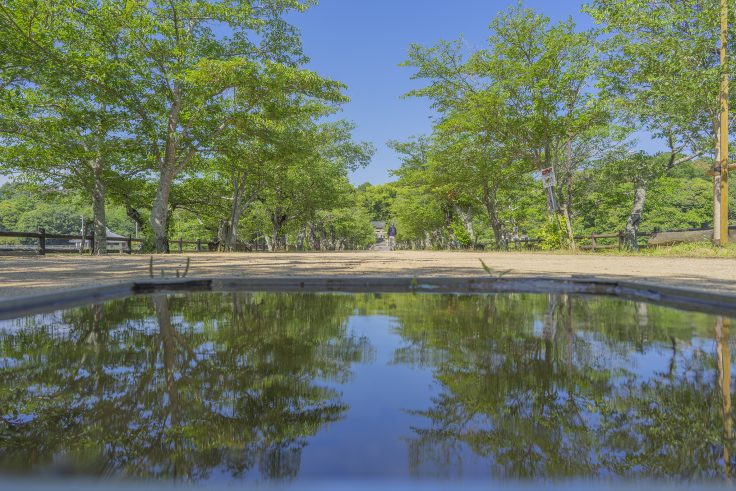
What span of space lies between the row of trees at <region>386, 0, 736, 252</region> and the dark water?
13061 millimetres

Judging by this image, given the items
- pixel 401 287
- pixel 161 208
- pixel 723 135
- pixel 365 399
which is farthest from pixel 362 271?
pixel 161 208

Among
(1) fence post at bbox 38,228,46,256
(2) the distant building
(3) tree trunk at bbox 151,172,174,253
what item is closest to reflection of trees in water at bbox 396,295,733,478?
(3) tree trunk at bbox 151,172,174,253

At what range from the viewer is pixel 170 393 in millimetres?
1832

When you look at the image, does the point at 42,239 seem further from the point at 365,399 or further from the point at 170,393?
the point at 365,399

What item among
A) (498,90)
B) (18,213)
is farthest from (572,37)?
(18,213)

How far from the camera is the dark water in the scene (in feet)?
4.27

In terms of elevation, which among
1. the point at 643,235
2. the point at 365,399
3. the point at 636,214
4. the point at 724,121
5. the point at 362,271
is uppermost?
the point at 724,121

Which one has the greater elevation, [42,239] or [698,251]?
[42,239]

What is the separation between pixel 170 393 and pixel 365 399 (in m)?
0.84

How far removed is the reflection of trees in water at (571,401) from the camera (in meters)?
1.33

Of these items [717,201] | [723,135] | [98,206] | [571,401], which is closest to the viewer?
[571,401]

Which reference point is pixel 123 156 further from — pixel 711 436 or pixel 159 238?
pixel 711 436

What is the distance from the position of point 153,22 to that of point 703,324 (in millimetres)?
16815

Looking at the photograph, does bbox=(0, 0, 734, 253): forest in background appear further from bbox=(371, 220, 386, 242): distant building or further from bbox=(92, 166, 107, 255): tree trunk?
bbox=(371, 220, 386, 242): distant building
